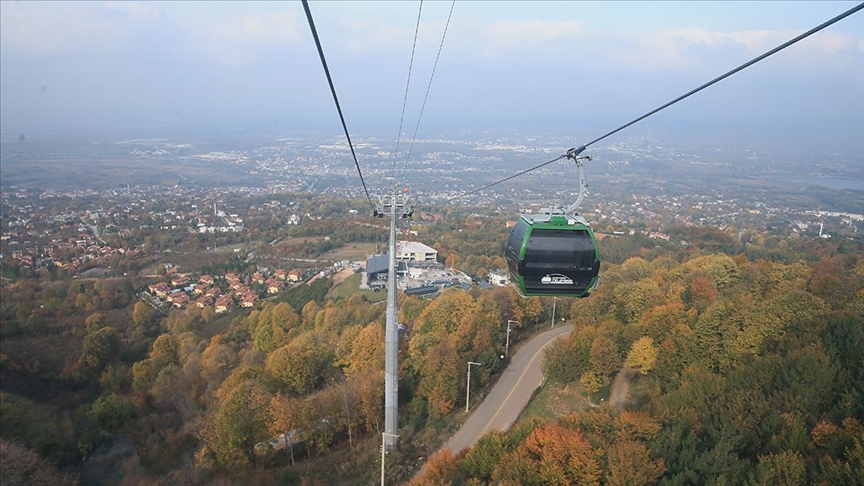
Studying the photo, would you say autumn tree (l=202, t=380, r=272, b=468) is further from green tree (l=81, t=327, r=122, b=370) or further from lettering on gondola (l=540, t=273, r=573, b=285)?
green tree (l=81, t=327, r=122, b=370)

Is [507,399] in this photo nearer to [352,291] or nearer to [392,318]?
[392,318]

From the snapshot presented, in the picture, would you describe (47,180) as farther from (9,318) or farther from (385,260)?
(385,260)

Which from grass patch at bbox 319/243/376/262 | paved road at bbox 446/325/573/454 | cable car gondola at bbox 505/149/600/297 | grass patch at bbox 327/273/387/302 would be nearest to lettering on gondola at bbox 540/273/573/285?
cable car gondola at bbox 505/149/600/297

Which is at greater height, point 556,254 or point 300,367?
point 556,254

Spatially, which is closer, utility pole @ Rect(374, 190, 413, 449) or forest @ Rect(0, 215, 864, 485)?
forest @ Rect(0, 215, 864, 485)

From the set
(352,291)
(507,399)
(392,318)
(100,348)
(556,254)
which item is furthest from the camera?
(352,291)

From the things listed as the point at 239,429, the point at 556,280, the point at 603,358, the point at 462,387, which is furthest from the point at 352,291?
the point at 556,280
